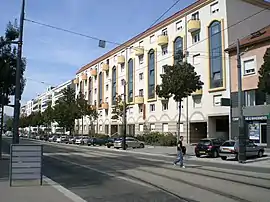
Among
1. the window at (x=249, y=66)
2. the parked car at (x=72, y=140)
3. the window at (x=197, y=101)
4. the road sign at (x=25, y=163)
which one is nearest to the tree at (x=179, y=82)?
the window at (x=249, y=66)

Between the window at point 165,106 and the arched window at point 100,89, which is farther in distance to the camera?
the arched window at point 100,89

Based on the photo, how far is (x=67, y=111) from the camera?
7062cm

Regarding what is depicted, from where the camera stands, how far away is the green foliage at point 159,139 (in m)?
47.0

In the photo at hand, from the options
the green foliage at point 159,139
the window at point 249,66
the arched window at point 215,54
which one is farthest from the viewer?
the green foliage at point 159,139

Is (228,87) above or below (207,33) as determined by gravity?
below

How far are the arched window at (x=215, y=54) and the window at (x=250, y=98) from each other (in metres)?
4.80

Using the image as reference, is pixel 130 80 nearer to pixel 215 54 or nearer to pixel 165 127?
pixel 165 127

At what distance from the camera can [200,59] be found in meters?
45.2

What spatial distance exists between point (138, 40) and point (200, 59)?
1808cm

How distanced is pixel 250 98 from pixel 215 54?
8343mm

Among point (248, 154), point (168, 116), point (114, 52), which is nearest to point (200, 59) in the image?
point (168, 116)

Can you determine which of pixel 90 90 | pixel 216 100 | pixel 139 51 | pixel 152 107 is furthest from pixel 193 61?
pixel 90 90

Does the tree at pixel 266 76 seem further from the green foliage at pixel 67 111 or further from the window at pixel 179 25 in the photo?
the green foliage at pixel 67 111

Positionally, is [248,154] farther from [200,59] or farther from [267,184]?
[200,59]
